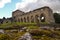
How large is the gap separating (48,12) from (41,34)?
133ft

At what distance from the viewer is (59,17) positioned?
75125mm

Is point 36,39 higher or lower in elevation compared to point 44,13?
lower

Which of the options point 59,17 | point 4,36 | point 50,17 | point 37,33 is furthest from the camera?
point 59,17

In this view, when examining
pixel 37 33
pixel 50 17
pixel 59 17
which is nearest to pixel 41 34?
pixel 37 33

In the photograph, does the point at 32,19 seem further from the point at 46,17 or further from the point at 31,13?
the point at 46,17

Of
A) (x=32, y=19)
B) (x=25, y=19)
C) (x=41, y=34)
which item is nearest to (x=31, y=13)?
(x=32, y=19)

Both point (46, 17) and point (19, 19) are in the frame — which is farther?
point (19, 19)

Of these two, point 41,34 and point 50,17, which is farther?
point 50,17

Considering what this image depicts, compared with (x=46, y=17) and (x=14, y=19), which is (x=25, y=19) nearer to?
(x=14, y=19)

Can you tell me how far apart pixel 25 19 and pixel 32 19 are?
8.44 m

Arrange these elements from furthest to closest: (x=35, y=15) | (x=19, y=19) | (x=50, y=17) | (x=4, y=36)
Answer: (x=19, y=19) < (x=35, y=15) < (x=50, y=17) < (x=4, y=36)

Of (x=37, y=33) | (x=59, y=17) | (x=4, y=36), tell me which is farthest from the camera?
(x=59, y=17)

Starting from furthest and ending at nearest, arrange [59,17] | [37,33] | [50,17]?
1. [59,17]
2. [50,17]
3. [37,33]

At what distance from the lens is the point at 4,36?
17625 mm
